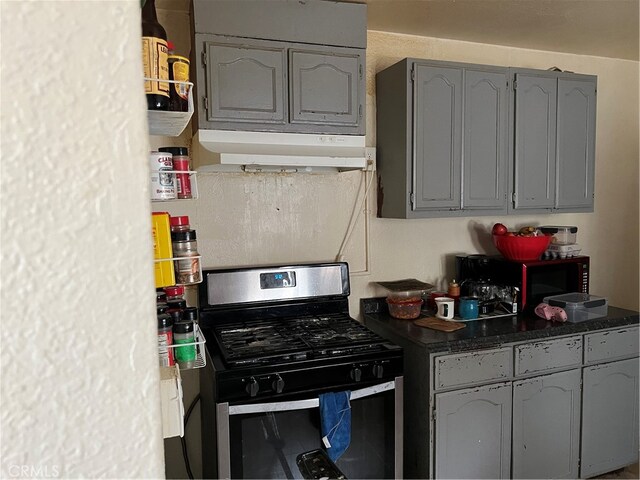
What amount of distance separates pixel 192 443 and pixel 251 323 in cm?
68

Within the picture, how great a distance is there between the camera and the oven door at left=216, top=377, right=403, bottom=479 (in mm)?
1839

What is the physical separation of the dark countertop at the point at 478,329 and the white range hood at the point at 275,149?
829 mm

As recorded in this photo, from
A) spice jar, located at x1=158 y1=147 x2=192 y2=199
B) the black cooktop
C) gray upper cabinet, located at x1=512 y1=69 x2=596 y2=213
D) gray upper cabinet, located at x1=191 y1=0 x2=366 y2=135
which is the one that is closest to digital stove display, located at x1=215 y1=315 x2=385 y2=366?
the black cooktop

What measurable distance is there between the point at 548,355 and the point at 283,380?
133 cm

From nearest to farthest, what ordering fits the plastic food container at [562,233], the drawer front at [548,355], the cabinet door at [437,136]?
the drawer front at [548,355], the cabinet door at [437,136], the plastic food container at [562,233]

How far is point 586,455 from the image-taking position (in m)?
2.49

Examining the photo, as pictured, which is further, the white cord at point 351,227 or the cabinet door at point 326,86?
the white cord at point 351,227

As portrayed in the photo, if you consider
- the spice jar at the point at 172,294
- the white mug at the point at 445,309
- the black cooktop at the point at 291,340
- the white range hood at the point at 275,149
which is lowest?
the black cooktop at the point at 291,340

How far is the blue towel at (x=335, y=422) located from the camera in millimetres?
1894

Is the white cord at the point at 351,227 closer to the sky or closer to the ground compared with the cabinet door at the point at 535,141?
closer to the ground

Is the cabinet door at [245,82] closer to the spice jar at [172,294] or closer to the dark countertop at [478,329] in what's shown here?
the spice jar at [172,294]

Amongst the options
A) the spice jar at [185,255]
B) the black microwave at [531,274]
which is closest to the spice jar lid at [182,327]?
the spice jar at [185,255]

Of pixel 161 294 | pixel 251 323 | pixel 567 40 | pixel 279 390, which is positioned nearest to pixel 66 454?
pixel 161 294

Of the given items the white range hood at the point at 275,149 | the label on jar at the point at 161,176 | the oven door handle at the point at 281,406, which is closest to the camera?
the label on jar at the point at 161,176
